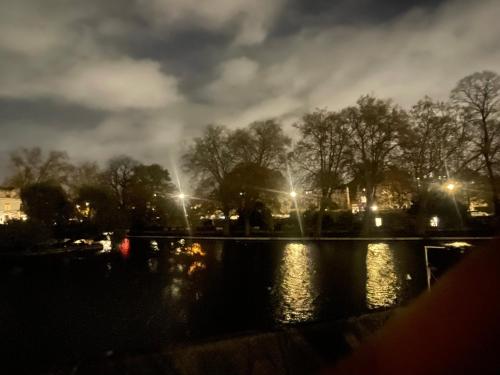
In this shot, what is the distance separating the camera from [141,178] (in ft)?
195

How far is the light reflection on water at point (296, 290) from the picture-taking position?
1150cm

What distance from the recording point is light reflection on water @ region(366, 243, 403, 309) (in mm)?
12891

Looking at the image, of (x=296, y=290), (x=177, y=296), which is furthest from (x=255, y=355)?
(x=296, y=290)

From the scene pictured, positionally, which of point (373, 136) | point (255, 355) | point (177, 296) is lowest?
point (177, 296)

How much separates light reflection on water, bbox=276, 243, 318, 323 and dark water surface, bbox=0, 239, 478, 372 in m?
0.04

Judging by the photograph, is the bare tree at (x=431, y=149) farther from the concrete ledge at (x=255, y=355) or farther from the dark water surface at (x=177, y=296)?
the concrete ledge at (x=255, y=355)

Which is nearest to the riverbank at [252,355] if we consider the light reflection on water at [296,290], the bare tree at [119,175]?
the light reflection on water at [296,290]

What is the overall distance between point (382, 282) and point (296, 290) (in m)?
4.10

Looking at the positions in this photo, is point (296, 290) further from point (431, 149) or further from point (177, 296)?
point (431, 149)

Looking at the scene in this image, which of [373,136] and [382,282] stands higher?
[373,136]

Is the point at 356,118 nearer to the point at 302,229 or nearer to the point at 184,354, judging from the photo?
the point at 302,229

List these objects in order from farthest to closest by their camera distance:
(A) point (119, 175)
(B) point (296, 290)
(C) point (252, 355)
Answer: (A) point (119, 175)
(B) point (296, 290)
(C) point (252, 355)

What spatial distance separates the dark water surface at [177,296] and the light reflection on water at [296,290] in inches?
1.4

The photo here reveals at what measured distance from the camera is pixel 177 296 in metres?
14.1
